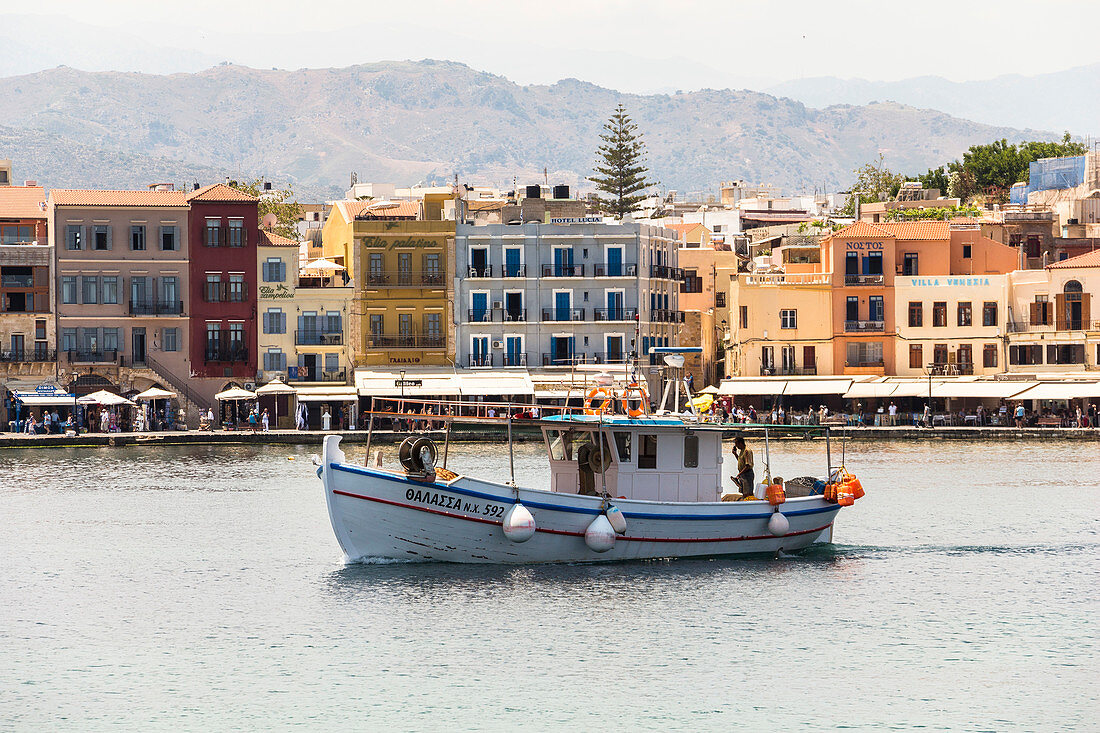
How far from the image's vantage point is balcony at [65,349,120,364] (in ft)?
257

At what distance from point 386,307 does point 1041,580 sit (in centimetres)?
5110

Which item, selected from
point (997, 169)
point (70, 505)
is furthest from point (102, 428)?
point (997, 169)

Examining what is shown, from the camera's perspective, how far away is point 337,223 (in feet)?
292

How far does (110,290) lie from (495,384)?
18.9 meters

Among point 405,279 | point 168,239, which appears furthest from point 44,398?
point 405,279

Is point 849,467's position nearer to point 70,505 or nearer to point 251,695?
point 70,505

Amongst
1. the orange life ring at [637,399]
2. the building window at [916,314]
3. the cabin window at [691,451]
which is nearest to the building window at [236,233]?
the building window at [916,314]

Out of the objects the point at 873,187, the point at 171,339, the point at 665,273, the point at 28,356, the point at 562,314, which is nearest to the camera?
the point at 28,356

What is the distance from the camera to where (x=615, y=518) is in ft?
107

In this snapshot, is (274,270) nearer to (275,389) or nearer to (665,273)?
(275,389)

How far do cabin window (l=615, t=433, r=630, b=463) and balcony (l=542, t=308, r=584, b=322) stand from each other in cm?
4915

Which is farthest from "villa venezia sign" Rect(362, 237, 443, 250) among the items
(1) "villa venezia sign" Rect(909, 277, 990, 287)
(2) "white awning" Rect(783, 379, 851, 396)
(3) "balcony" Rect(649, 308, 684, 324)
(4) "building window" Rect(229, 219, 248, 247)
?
(1) "villa venezia sign" Rect(909, 277, 990, 287)

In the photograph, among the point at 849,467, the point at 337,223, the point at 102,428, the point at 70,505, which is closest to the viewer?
the point at 70,505

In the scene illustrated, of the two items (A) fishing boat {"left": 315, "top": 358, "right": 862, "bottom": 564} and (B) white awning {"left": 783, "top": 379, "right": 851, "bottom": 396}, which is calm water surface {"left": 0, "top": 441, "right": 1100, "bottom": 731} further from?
(B) white awning {"left": 783, "top": 379, "right": 851, "bottom": 396}
